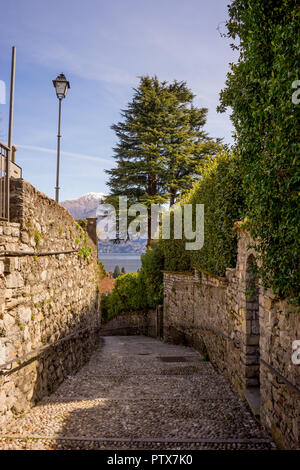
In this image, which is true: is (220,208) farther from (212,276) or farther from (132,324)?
(132,324)

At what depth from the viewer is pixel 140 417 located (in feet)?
15.5

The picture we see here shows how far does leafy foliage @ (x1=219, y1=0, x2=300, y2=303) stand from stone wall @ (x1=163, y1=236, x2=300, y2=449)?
571mm

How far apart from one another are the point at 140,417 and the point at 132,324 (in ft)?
49.8

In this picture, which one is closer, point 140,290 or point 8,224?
point 8,224

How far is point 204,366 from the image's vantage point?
826 cm

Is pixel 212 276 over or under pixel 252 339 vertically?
over

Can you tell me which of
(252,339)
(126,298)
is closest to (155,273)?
(126,298)

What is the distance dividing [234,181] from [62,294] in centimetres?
446

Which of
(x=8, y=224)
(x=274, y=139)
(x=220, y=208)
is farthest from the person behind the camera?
(x=220, y=208)

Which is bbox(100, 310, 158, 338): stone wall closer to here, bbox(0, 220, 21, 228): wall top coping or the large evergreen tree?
the large evergreen tree

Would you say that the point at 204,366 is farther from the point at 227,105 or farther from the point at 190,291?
the point at 227,105

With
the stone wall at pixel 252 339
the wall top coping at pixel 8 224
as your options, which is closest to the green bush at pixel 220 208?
the stone wall at pixel 252 339

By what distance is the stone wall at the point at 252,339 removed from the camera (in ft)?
12.0

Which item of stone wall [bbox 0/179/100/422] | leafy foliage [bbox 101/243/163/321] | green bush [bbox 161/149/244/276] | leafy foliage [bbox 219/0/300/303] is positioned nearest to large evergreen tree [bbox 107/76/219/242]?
leafy foliage [bbox 101/243/163/321]
